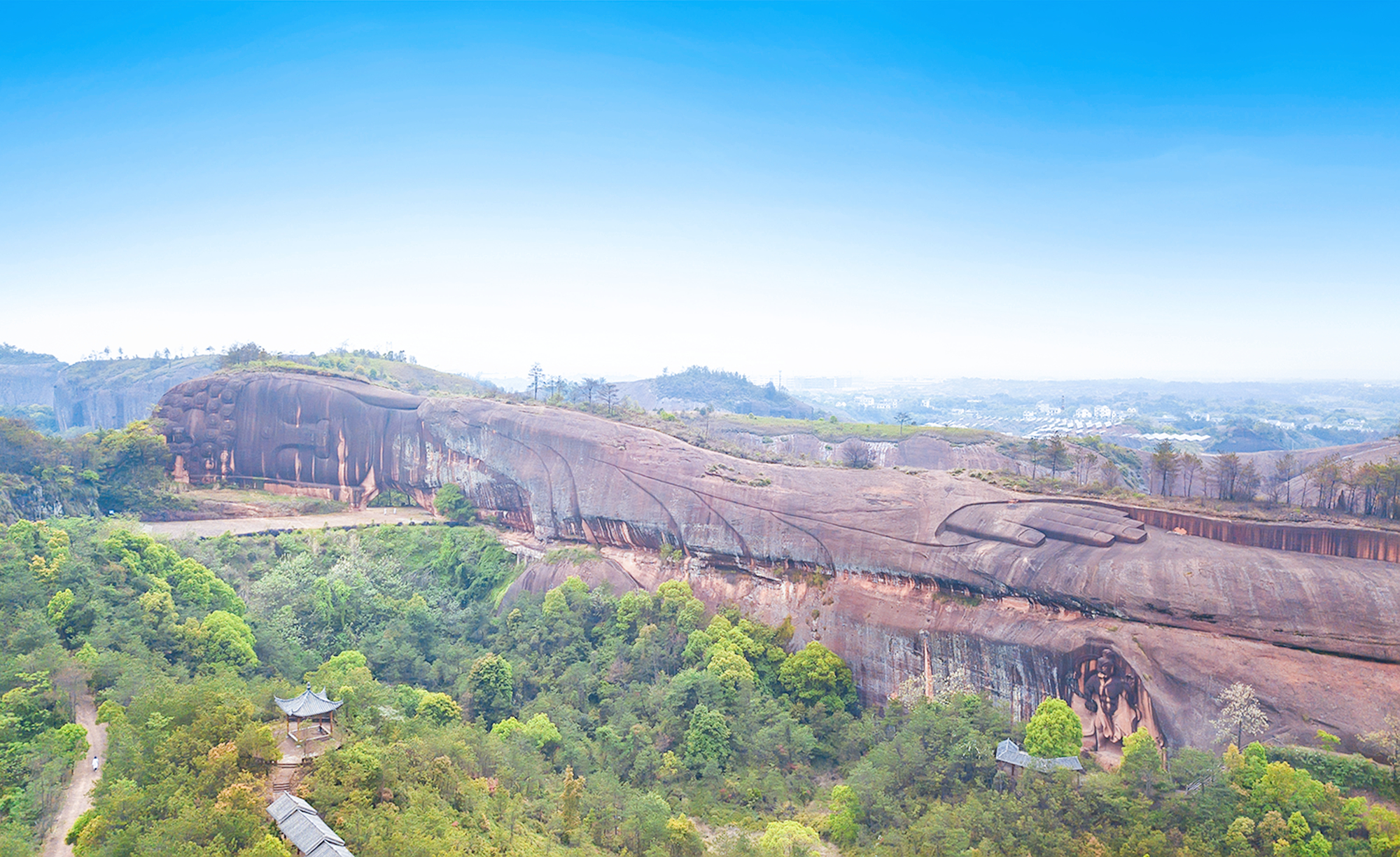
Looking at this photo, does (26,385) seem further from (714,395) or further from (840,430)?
(840,430)

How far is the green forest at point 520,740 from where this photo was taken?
16453 millimetres

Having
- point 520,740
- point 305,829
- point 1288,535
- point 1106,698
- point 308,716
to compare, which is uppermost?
point 1288,535

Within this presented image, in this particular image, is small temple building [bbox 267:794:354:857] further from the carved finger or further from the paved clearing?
the paved clearing

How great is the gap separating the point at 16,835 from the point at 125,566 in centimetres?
1520

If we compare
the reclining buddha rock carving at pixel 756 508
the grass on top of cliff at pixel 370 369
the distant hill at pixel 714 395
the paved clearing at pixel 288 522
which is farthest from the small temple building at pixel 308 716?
the distant hill at pixel 714 395

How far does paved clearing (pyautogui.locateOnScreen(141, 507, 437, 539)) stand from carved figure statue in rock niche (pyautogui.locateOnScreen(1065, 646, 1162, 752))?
33.4 meters

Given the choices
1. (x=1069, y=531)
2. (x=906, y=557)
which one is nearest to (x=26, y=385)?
(x=906, y=557)

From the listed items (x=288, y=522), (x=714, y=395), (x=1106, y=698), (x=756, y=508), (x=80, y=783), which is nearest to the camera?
(x=80, y=783)

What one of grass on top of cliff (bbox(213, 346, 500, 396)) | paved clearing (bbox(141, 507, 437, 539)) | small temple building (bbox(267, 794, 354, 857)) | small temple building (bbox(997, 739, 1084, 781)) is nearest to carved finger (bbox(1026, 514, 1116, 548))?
small temple building (bbox(997, 739, 1084, 781))

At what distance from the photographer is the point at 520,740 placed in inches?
956

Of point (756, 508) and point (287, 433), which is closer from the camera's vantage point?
point (756, 508)

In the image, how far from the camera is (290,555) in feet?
123

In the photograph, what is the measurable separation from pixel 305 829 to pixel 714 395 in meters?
102

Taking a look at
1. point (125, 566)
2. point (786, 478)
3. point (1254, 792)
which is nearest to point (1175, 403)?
point (786, 478)
